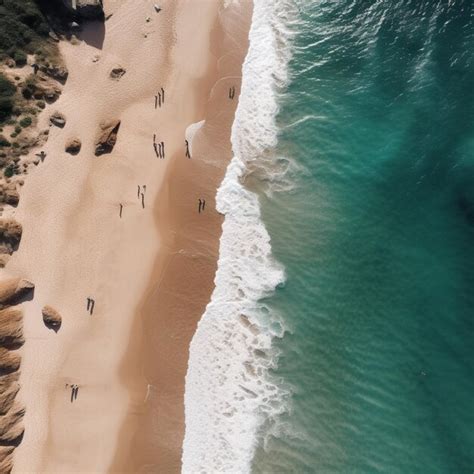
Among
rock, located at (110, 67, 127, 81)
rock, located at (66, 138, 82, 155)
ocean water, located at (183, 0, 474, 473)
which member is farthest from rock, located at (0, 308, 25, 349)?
rock, located at (110, 67, 127, 81)

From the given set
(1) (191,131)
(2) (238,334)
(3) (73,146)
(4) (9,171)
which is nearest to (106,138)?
(3) (73,146)

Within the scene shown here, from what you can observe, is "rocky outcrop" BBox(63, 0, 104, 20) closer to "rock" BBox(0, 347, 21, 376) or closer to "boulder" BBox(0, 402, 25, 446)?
"rock" BBox(0, 347, 21, 376)

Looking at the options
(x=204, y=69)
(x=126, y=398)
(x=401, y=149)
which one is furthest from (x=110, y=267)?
(x=401, y=149)

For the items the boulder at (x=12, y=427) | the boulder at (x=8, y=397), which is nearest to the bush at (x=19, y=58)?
the boulder at (x=8, y=397)

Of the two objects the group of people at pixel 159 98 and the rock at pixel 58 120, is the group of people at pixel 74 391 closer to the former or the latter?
the rock at pixel 58 120

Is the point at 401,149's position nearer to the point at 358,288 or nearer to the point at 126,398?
the point at 358,288
